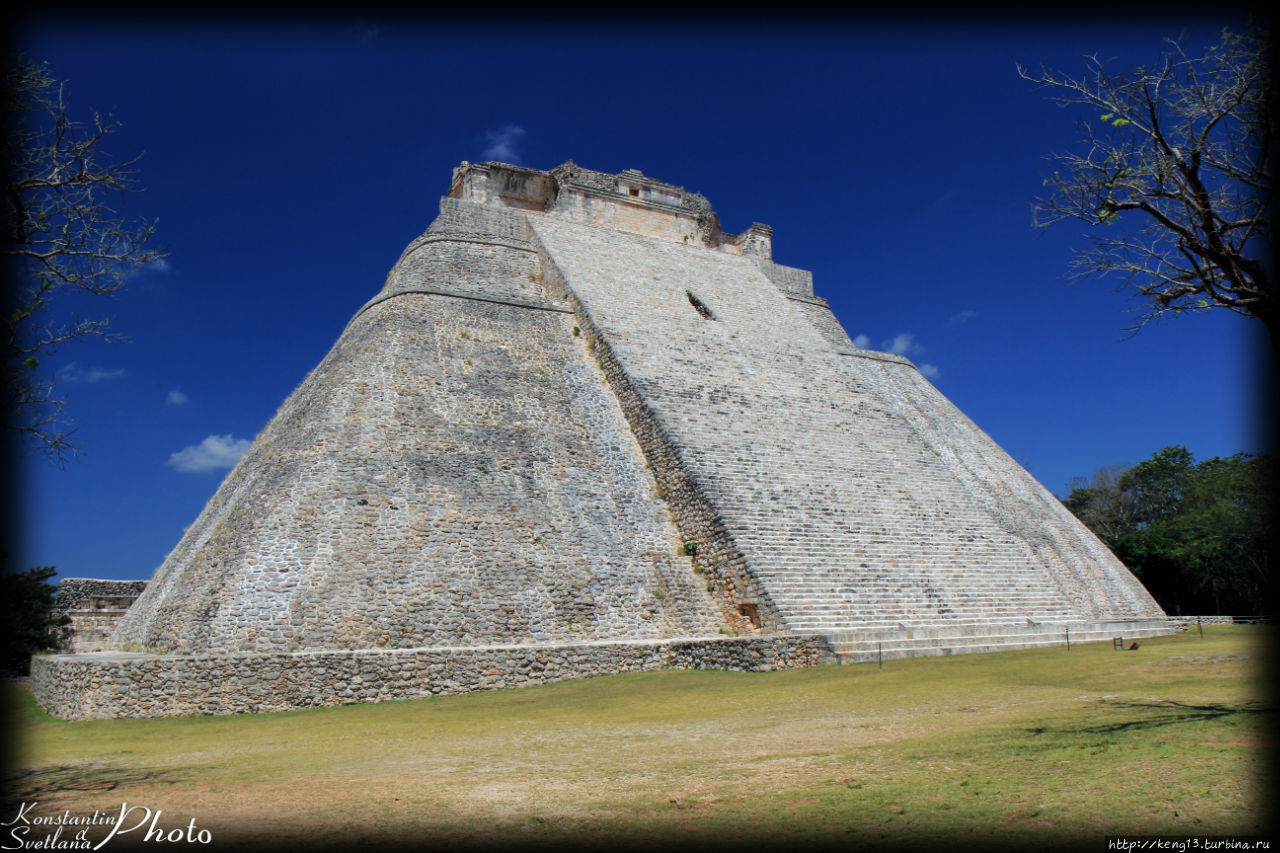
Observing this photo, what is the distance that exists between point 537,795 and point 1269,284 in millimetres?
5020

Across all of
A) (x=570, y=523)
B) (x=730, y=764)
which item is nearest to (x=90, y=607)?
(x=570, y=523)

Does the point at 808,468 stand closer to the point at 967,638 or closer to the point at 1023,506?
the point at 967,638

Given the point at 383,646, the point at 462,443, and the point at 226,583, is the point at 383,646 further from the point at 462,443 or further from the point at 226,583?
the point at 462,443

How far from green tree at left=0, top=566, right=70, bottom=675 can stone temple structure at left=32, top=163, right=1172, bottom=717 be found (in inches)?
132

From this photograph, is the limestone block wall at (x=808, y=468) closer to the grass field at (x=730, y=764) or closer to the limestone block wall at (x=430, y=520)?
the limestone block wall at (x=430, y=520)

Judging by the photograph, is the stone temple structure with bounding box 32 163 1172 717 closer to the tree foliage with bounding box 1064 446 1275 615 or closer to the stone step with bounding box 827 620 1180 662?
the stone step with bounding box 827 620 1180 662

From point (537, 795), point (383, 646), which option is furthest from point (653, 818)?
point (383, 646)

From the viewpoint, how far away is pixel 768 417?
14.0m

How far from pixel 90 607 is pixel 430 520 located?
9612 millimetres

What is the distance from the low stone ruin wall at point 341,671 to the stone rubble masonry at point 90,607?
6.31 m

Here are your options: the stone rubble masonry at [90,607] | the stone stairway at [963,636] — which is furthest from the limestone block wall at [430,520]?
the stone rubble masonry at [90,607]

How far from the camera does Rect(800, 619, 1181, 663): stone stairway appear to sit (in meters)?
9.45

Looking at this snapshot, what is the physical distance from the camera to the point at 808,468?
12.9 m

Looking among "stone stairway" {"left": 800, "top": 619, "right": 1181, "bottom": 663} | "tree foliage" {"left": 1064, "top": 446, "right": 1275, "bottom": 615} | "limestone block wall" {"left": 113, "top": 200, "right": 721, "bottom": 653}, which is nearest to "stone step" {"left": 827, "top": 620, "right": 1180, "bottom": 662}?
"stone stairway" {"left": 800, "top": 619, "right": 1181, "bottom": 663}
